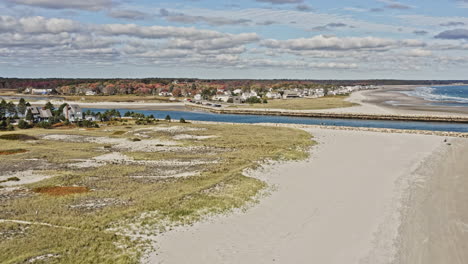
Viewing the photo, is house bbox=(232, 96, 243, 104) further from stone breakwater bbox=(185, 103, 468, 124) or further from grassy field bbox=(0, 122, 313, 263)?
grassy field bbox=(0, 122, 313, 263)

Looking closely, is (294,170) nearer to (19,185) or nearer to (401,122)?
(19,185)

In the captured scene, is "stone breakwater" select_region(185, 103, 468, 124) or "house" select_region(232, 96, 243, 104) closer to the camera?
"stone breakwater" select_region(185, 103, 468, 124)

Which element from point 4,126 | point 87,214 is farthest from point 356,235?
point 4,126

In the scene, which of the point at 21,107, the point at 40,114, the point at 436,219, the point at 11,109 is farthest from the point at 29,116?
the point at 436,219

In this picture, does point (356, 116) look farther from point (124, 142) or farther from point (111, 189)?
point (111, 189)

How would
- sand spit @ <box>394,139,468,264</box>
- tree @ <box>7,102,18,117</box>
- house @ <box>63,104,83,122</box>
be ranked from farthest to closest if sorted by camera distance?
1. tree @ <box>7,102,18,117</box>
2. house @ <box>63,104,83,122</box>
3. sand spit @ <box>394,139,468,264</box>

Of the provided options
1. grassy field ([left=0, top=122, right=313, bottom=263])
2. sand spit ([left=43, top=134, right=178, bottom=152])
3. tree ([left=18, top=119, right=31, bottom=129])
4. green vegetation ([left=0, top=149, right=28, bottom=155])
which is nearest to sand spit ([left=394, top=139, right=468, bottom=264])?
grassy field ([left=0, top=122, right=313, bottom=263])
